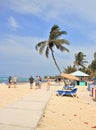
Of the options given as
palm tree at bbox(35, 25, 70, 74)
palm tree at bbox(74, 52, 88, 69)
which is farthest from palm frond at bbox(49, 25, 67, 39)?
palm tree at bbox(74, 52, 88, 69)

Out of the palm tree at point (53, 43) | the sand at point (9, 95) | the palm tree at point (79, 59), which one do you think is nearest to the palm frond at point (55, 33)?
the palm tree at point (53, 43)

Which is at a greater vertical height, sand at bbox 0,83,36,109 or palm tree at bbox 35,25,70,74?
palm tree at bbox 35,25,70,74

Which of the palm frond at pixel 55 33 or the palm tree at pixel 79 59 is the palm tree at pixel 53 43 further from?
the palm tree at pixel 79 59

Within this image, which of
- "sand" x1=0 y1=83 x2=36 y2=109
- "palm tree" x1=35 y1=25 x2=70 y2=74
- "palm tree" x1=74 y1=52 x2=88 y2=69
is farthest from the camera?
"palm tree" x1=74 y1=52 x2=88 y2=69

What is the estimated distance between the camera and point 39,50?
43.2m

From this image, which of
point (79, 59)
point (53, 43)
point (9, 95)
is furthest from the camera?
point (79, 59)

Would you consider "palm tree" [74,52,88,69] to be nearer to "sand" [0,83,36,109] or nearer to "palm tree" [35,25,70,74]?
"palm tree" [35,25,70,74]

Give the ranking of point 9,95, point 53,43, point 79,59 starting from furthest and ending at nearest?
point 79,59
point 53,43
point 9,95

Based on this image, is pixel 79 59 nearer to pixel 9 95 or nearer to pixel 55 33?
pixel 55 33

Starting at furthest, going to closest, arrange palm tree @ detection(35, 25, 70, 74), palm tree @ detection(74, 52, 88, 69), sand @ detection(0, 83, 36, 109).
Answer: palm tree @ detection(74, 52, 88, 69) < palm tree @ detection(35, 25, 70, 74) < sand @ detection(0, 83, 36, 109)

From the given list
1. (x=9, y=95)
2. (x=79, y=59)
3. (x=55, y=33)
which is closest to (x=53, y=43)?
(x=55, y=33)

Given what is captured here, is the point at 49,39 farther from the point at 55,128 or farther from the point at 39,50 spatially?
the point at 55,128

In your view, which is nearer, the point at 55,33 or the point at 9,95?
the point at 9,95

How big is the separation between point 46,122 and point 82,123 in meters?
1.28
